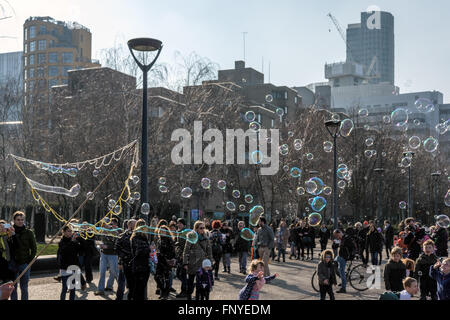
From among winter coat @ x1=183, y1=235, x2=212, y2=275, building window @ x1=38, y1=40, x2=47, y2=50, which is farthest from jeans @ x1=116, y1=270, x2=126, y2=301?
building window @ x1=38, y1=40, x2=47, y2=50

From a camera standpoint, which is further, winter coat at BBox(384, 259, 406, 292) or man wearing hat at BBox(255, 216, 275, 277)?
man wearing hat at BBox(255, 216, 275, 277)

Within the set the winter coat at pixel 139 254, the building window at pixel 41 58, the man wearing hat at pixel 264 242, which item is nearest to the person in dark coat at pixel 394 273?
the winter coat at pixel 139 254

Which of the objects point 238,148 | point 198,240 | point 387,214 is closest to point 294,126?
point 238,148

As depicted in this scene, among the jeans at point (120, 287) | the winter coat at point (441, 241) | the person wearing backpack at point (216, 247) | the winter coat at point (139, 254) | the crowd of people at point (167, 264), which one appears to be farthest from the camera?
the winter coat at point (441, 241)

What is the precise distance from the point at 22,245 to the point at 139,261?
2.15 meters

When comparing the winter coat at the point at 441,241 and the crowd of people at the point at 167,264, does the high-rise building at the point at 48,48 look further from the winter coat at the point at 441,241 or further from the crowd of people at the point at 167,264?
the crowd of people at the point at 167,264

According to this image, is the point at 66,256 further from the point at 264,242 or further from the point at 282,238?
the point at 282,238

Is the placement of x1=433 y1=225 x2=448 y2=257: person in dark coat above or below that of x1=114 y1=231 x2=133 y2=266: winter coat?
below

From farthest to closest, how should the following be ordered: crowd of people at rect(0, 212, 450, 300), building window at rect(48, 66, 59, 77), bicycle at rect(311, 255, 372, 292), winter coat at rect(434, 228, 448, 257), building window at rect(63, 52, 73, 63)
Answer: building window at rect(63, 52, 73, 63)
building window at rect(48, 66, 59, 77)
winter coat at rect(434, 228, 448, 257)
bicycle at rect(311, 255, 372, 292)
crowd of people at rect(0, 212, 450, 300)

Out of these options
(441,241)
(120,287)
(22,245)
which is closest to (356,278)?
(441,241)

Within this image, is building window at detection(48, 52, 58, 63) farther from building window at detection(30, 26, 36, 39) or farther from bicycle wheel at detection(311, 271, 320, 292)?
bicycle wheel at detection(311, 271, 320, 292)

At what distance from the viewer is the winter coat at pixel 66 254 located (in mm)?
11015

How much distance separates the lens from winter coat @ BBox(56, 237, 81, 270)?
434 inches

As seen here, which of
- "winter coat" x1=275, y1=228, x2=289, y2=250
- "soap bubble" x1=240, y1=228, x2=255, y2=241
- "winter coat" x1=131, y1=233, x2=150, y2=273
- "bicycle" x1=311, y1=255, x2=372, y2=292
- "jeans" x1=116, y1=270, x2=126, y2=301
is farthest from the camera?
"winter coat" x1=275, y1=228, x2=289, y2=250
